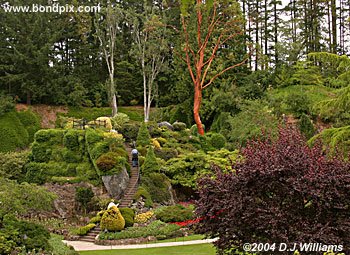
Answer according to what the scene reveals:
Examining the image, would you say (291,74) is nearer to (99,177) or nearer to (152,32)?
(152,32)

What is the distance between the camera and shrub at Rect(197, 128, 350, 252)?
8938 mm

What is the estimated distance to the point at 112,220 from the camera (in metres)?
19.3

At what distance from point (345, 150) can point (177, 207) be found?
41.9ft

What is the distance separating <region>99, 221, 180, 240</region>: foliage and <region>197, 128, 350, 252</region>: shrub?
9.11 m

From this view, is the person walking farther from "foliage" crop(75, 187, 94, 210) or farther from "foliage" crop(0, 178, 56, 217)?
"foliage" crop(0, 178, 56, 217)

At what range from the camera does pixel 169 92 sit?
4431 cm

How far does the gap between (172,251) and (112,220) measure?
479 cm

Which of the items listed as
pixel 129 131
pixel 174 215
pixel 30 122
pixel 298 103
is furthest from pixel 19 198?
pixel 298 103

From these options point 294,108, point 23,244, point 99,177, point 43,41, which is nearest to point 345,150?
point 23,244

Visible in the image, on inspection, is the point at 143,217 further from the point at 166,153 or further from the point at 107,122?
the point at 107,122

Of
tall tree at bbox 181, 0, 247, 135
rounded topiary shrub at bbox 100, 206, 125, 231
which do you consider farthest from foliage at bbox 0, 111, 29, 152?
rounded topiary shrub at bbox 100, 206, 125, 231

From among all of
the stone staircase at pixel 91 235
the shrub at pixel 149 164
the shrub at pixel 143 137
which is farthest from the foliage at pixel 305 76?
the stone staircase at pixel 91 235

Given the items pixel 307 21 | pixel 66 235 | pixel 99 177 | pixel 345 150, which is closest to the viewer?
pixel 345 150

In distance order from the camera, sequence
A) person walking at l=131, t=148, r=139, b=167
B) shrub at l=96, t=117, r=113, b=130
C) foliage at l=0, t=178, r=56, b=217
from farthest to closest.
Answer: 1. shrub at l=96, t=117, r=113, b=130
2. person walking at l=131, t=148, r=139, b=167
3. foliage at l=0, t=178, r=56, b=217
